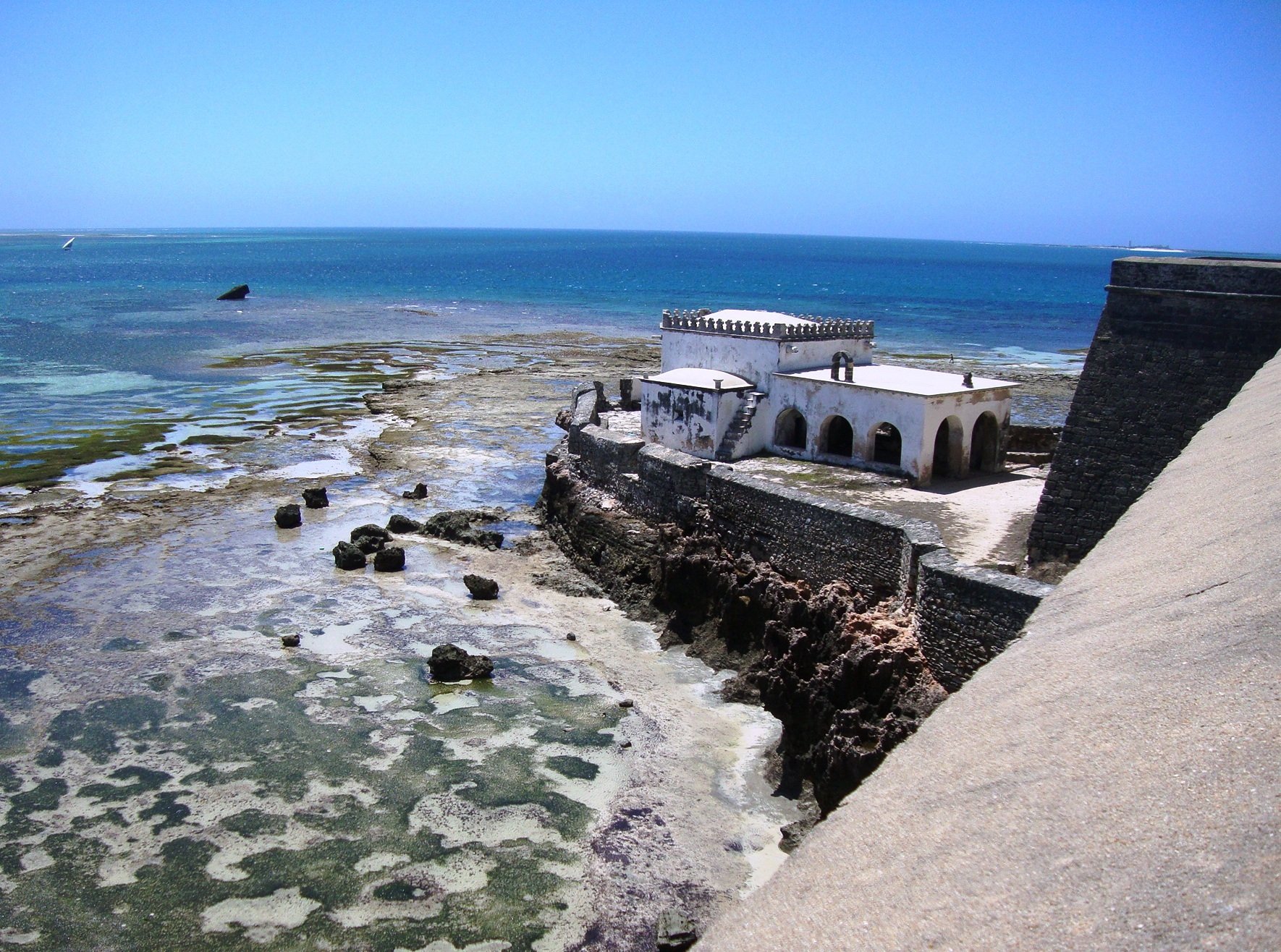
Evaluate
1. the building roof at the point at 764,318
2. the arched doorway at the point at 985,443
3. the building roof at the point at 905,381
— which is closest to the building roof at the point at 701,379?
the building roof at the point at 905,381

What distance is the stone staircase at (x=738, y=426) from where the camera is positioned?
87.4 feet

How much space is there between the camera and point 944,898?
17.5ft

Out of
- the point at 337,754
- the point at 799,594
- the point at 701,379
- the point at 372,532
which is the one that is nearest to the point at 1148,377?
the point at 799,594

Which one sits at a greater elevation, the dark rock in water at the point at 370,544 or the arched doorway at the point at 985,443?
the arched doorway at the point at 985,443

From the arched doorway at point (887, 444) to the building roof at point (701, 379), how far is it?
372 cm

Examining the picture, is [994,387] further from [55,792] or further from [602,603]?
[55,792]

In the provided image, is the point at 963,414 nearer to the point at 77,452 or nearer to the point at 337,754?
the point at 337,754

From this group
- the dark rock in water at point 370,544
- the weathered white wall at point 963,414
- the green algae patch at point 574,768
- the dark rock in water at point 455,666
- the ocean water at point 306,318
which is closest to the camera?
the green algae patch at point 574,768

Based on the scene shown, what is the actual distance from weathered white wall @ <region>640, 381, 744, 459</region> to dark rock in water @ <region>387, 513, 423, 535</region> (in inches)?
279

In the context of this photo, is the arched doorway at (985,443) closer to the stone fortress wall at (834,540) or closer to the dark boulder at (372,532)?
the stone fortress wall at (834,540)

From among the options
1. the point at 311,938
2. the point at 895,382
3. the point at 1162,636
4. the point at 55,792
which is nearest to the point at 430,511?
the point at 895,382

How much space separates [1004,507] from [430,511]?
→ 15.5 m

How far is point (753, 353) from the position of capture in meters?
27.8

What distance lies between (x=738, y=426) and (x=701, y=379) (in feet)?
6.44
